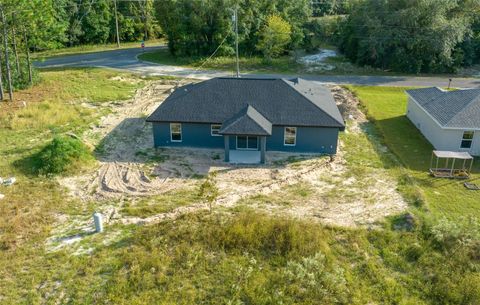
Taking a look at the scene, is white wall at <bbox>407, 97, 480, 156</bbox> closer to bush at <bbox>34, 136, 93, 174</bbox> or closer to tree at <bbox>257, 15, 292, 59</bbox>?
bush at <bbox>34, 136, 93, 174</bbox>

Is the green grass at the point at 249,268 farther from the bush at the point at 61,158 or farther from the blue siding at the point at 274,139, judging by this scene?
the blue siding at the point at 274,139

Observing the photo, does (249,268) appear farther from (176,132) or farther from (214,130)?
(176,132)

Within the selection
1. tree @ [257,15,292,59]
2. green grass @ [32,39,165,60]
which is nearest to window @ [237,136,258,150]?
tree @ [257,15,292,59]

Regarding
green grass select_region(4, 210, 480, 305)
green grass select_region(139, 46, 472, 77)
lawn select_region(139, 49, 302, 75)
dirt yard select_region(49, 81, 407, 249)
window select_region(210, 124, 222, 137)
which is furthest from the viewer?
lawn select_region(139, 49, 302, 75)

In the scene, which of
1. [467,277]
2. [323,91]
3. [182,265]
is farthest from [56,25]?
[467,277]

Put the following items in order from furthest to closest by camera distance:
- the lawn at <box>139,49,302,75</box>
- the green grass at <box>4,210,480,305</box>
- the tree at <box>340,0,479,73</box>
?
1. the lawn at <box>139,49,302,75</box>
2. the tree at <box>340,0,479,73</box>
3. the green grass at <box>4,210,480,305</box>

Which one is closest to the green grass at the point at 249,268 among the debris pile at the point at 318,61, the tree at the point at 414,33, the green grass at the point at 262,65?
the green grass at the point at 262,65

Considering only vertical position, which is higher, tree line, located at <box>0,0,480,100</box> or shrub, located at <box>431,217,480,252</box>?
tree line, located at <box>0,0,480,100</box>

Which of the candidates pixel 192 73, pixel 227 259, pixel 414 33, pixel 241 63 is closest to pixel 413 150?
pixel 227 259
